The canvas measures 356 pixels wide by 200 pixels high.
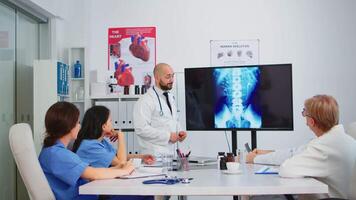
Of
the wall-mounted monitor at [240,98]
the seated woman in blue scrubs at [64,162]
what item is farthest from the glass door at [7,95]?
the seated woman in blue scrubs at [64,162]

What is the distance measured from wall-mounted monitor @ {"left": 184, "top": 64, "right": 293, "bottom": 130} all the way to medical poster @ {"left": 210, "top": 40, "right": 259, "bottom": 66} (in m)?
1.01

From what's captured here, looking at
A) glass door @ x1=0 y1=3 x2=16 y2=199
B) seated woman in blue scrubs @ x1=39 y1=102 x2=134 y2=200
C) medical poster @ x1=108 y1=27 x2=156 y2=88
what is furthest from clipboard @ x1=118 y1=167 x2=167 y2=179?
medical poster @ x1=108 y1=27 x2=156 y2=88

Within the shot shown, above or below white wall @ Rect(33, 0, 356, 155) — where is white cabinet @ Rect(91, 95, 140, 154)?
below

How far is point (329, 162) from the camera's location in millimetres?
2012

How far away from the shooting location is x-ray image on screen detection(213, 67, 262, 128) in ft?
11.3

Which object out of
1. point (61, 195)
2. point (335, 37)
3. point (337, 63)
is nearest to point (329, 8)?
point (335, 37)

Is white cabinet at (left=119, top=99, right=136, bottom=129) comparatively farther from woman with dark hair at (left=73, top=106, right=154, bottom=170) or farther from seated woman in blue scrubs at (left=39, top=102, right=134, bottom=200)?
seated woman in blue scrubs at (left=39, top=102, right=134, bottom=200)

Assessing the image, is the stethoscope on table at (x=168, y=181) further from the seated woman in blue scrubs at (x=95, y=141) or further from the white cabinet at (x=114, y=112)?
the white cabinet at (x=114, y=112)

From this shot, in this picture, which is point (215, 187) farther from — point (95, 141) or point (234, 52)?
point (234, 52)

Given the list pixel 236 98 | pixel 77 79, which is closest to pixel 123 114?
pixel 77 79

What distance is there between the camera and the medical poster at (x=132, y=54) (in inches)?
181

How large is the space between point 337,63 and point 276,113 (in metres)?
1.59

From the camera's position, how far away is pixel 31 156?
1834 millimetres

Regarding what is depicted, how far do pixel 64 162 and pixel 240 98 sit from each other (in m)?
1.89
